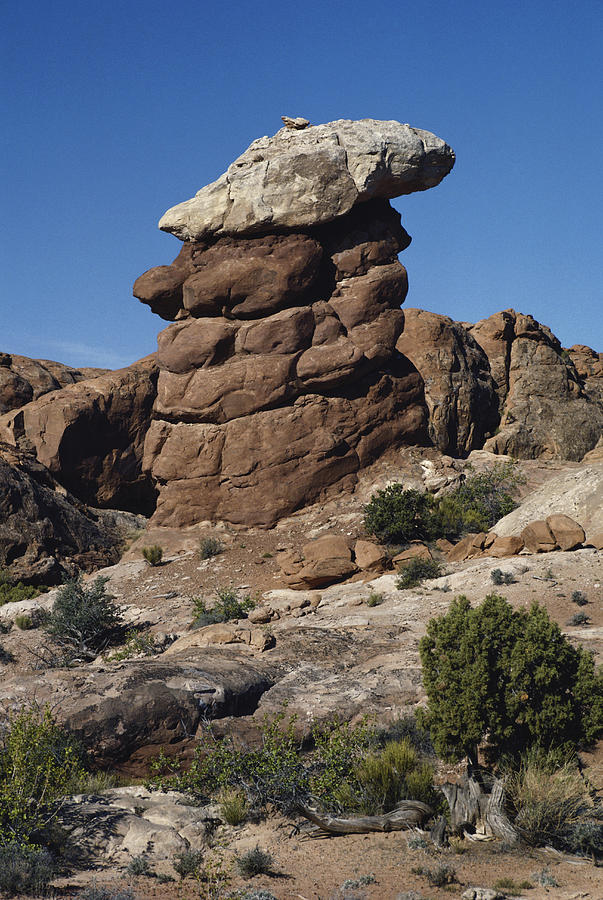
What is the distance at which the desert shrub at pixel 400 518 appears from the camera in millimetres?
23703

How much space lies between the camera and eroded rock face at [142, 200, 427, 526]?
2806 cm

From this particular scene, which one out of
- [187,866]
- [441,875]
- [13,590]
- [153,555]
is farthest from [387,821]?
[13,590]

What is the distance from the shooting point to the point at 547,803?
8562 millimetres

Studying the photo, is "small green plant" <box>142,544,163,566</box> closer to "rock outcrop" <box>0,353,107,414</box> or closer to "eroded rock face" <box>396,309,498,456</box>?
"eroded rock face" <box>396,309,498,456</box>

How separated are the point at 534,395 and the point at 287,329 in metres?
17.4

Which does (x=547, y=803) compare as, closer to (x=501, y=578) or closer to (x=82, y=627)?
(x=501, y=578)

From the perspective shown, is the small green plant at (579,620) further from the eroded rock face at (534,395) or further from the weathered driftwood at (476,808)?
the eroded rock face at (534,395)

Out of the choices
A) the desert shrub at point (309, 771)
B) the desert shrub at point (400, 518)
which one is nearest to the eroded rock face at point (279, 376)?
the desert shrub at point (400, 518)

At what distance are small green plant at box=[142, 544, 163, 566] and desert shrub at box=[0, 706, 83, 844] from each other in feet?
52.4

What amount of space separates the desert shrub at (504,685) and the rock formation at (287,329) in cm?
1804

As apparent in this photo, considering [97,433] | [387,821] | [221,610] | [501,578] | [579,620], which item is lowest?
[387,821]

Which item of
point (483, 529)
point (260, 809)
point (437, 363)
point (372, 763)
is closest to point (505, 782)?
point (372, 763)

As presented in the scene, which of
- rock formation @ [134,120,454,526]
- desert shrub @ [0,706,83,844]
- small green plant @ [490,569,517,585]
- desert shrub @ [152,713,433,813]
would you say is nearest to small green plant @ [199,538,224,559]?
rock formation @ [134,120,454,526]

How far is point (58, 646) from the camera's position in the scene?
787 inches
